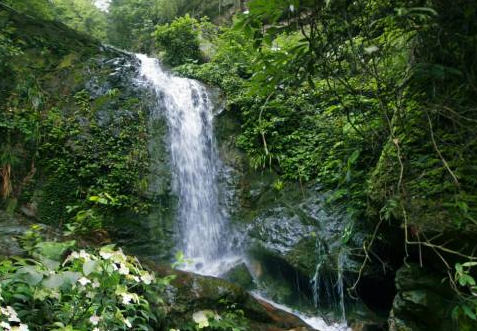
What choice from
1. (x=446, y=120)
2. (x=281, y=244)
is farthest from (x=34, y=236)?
(x=281, y=244)

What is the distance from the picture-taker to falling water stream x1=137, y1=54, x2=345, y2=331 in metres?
6.71

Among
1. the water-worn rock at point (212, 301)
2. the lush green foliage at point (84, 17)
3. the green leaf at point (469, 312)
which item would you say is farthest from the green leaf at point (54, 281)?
the lush green foliage at point (84, 17)

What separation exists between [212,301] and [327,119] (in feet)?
14.4

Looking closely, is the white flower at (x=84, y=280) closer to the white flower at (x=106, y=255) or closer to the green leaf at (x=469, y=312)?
the white flower at (x=106, y=255)

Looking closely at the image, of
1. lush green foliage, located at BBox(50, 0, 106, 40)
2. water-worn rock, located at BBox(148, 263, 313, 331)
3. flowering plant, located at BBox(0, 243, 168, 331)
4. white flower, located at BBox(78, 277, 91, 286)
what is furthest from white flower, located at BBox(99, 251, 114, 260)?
lush green foliage, located at BBox(50, 0, 106, 40)

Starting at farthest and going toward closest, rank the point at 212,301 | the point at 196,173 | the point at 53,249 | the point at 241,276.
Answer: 1. the point at 196,173
2. the point at 241,276
3. the point at 212,301
4. the point at 53,249

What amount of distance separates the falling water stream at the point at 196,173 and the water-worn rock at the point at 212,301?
46.6 inches

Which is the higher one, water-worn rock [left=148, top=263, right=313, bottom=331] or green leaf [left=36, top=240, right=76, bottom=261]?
green leaf [left=36, top=240, right=76, bottom=261]

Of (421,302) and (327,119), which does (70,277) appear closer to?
(421,302)

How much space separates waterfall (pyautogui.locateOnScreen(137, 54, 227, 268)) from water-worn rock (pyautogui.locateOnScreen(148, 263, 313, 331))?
2.16 m

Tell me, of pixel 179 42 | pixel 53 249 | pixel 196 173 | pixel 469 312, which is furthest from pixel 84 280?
pixel 179 42

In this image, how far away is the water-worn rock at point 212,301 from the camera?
372 centimetres

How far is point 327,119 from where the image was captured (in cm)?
714

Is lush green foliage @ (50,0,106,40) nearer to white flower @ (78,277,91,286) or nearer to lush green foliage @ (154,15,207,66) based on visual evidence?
lush green foliage @ (154,15,207,66)
